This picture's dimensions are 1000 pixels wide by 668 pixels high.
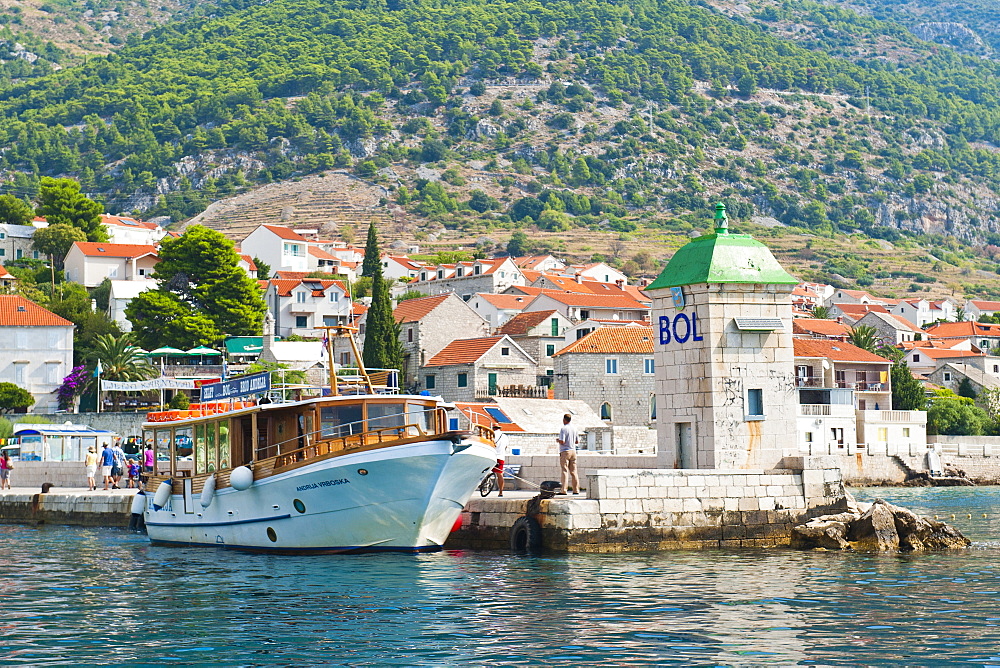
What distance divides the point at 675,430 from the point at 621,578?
23.1ft

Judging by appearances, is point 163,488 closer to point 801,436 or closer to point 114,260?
point 801,436

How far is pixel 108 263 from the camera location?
94.8m

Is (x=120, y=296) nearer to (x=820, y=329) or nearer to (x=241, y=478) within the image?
(x=820, y=329)

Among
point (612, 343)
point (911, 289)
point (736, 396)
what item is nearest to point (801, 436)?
point (612, 343)

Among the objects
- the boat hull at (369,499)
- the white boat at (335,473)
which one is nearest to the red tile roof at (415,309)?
the white boat at (335,473)

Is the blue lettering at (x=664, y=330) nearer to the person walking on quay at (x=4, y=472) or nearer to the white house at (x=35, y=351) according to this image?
the person walking on quay at (x=4, y=472)

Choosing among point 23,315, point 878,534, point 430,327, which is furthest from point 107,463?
point 23,315

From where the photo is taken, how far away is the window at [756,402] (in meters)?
26.2

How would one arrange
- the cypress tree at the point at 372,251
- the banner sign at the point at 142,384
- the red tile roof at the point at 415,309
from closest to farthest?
1. the banner sign at the point at 142,384
2. the red tile roof at the point at 415,309
3. the cypress tree at the point at 372,251

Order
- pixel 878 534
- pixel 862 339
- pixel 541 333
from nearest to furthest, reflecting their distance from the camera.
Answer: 1. pixel 878 534
2. pixel 541 333
3. pixel 862 339

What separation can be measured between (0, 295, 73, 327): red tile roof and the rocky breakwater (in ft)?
178

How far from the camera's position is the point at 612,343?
201 feet

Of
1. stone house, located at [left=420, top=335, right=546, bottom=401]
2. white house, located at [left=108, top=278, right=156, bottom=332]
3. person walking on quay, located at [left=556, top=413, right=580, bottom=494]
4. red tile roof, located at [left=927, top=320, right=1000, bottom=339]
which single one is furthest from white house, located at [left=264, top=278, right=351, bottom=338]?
person walking on quay, located at [left=556, top=413, right=580, bottom=494]

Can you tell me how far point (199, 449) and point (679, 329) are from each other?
1028 cm
